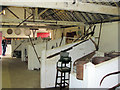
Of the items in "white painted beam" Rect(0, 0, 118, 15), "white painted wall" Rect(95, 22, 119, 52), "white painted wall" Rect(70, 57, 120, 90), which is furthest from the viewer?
"white painted wall" Rect(95, 22, 119, 52)

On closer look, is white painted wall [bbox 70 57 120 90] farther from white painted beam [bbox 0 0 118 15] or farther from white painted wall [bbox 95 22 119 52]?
white painted wall [bbox 95 22 119 52]

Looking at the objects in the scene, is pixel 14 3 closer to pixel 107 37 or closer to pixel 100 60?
pixel 100 60

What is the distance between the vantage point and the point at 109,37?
5633mm

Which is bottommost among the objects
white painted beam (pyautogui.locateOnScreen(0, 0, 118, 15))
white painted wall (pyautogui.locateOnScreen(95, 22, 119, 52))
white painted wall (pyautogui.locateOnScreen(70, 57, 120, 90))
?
white painted wall (pyautogui.locateOnScreen(70, 57, 120, 90))

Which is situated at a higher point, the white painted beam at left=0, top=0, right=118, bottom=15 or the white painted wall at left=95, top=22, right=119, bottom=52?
the white painted beam at left=0, top=0, right=118, bottom=15

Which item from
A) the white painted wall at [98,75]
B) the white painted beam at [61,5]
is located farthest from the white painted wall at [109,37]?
the white painted wall at [98,75]

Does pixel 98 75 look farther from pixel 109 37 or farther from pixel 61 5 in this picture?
pixel 109 37

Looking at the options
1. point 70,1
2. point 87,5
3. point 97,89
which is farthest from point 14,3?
point 97,89

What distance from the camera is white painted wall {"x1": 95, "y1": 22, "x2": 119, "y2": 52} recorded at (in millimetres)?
5287

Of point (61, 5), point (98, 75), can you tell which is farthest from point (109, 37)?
point (98, 75)

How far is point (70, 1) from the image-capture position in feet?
11.2

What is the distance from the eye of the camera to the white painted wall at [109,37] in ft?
17.3

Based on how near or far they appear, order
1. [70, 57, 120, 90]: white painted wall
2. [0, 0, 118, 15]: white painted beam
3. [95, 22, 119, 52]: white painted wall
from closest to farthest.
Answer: [70, 57, 120, 90]: white painted wall
[0, 0, 118, 15]: white painted beam
[95, 22, 119, 52]: white painted wall

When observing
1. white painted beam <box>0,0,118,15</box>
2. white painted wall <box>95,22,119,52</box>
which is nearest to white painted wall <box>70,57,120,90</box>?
white painted beam <box>0,0,118,15</box>
